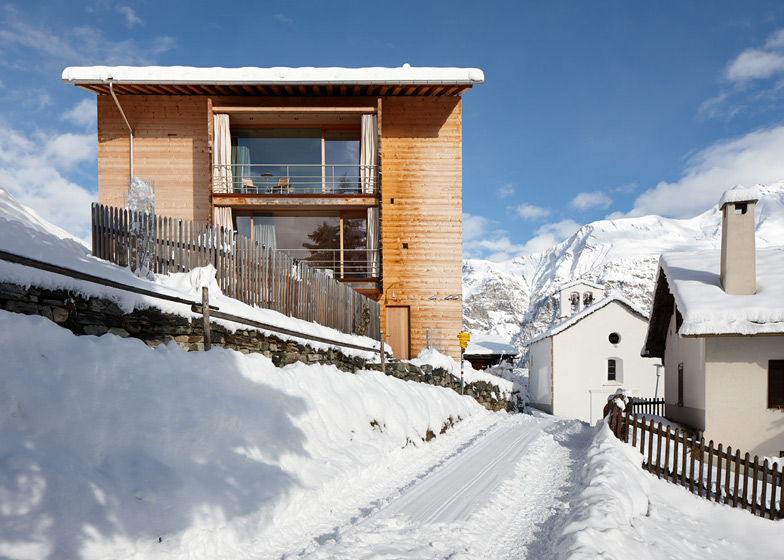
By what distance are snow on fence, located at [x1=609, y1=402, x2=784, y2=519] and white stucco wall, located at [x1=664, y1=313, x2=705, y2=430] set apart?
204 cm

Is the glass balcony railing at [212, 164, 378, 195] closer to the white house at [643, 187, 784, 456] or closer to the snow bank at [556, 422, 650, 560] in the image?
the white house at [643, 187, 784, 456]

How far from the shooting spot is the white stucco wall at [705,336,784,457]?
36.7 ft

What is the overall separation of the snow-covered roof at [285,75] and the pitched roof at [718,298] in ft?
34.8

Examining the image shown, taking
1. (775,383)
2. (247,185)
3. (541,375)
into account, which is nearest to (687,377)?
(775,383)

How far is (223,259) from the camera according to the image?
985 cm

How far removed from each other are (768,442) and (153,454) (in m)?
12.6

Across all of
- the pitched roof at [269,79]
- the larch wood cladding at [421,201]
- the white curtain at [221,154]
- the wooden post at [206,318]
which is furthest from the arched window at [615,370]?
the wooden post at [206,318]

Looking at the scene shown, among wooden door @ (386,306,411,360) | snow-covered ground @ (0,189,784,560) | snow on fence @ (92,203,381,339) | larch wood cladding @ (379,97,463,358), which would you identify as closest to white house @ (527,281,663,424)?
larch wood cladding @ (379,97,463,358)

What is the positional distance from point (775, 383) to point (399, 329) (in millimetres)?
12722

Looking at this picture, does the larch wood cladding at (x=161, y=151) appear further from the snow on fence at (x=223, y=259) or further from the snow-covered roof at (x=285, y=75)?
the snow on fence at (x=223, y=259)

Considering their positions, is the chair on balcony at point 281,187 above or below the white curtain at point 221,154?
below

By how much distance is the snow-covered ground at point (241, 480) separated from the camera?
3.94 meters

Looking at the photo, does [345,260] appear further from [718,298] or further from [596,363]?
[596,363]

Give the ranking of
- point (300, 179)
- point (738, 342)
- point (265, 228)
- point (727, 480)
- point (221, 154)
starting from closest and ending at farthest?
point (727, 480), point (738, 342), point (221, 154), point (265, 228), point (300, 179)
